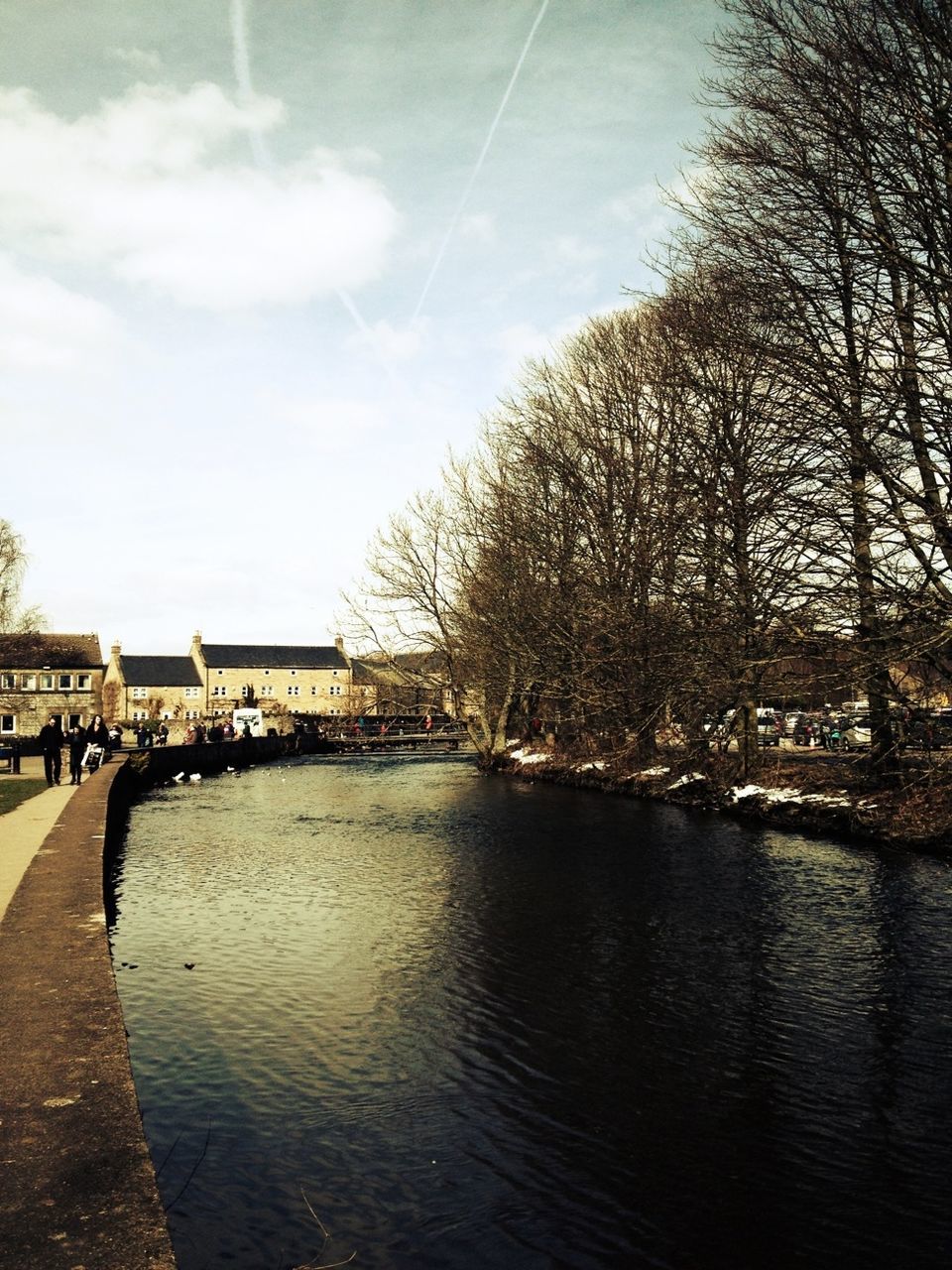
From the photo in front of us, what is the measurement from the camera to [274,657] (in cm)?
10969

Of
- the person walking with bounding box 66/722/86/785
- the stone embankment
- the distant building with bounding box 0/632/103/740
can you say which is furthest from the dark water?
the distant building with bounding box 0/632/103/740

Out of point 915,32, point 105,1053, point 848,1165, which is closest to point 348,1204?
point 105,1053

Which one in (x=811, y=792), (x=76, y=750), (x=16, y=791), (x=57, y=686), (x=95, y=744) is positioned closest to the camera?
(x=811, y=792)

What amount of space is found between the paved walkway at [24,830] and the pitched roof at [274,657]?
275 ft

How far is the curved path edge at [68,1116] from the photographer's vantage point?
3566mm

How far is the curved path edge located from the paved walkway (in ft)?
6.43

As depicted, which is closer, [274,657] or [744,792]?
[744,792]

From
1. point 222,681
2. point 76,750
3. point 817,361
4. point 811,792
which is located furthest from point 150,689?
point 817,361

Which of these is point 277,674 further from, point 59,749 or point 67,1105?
point 67,1105

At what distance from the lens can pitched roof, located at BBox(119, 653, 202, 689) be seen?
100438 mm

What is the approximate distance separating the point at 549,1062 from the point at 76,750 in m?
19.5

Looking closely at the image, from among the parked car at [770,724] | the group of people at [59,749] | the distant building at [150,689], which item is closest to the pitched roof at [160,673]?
the distant building at [150,689]

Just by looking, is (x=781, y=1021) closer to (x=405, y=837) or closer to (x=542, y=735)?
(x=405, y=837)

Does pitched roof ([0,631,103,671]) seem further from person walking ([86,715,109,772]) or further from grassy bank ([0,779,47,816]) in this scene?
grassy bank ([0,779,47,816])
